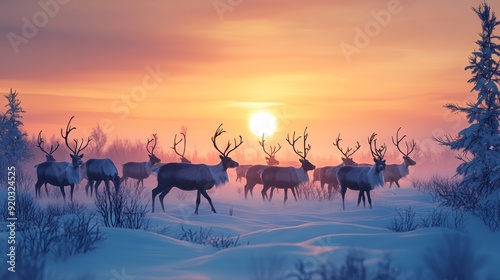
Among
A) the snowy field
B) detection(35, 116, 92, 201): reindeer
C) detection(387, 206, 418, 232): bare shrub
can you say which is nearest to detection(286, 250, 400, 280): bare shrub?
the snowy field

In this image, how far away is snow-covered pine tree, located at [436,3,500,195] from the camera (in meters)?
16.1

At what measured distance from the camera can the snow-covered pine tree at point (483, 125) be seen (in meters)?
16.1

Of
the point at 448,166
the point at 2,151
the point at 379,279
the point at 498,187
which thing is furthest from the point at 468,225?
the point at 448,166

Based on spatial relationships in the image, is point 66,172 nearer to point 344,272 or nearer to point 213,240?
point 213,240

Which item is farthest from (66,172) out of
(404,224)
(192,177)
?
(404,224)

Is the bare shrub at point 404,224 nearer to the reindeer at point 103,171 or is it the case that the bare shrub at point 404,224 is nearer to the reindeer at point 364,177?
the reindeer at point 364,177

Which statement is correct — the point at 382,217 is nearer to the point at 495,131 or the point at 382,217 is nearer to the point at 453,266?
the point at 495,131

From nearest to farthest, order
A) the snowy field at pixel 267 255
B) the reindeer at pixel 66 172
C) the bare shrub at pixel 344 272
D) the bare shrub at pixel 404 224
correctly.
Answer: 1. the bare shrub at pixel 344 272
2. the snowy field at pixel 267 255
3. the bare shrub at pixel 404 224
4. the reindeer at pixel 66 172

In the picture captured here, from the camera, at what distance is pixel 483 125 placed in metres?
16.3

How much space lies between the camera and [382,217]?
59.4ft

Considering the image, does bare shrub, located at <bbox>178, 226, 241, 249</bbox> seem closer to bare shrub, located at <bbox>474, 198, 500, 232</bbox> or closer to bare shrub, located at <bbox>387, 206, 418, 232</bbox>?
bare shrub, located at <bbox>387, 206, 418, 232</bbox>

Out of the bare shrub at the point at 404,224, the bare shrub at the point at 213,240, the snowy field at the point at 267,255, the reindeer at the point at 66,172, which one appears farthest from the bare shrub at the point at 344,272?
the reindeer at the point at 66,172

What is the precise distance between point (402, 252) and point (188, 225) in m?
6.82

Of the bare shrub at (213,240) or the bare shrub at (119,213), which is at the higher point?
the bare shrub at (119,213)
